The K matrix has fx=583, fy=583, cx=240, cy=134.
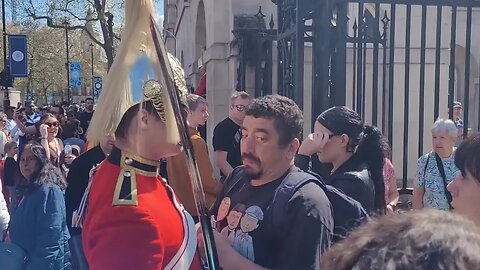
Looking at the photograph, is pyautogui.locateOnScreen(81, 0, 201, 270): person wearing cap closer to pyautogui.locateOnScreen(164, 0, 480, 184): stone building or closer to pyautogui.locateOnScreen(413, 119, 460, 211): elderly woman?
pyautogui.locateOnScreen(413, 119, 460, 211): elderly woman

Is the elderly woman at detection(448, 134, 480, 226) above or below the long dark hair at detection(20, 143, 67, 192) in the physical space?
above

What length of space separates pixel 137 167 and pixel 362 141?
1.80m

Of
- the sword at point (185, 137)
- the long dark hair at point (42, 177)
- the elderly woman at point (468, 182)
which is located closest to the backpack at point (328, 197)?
the sword at point (185, 137)

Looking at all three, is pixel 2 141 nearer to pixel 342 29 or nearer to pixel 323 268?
pixel 342 29

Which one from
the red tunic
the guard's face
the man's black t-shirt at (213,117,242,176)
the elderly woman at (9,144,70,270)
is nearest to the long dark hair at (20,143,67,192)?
the elderly woman at (9,144,70,270)

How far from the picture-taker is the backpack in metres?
Answer: 2.32

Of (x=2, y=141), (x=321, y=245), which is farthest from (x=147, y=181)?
(x=2, y=141)

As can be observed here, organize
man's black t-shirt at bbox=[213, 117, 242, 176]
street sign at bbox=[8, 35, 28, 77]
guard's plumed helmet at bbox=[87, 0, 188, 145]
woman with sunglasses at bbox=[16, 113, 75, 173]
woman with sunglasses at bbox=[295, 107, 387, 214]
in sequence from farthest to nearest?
street sign at bbox=[8, 35, 28, 77]
woman with sunglasses at bbox=[16, 113, 75, 173]
man's black t-shirt at bbox=[213, 117, 242, 176]
woman with sunglasses at bbox=[295, 107, 387, 214]
guard's plumed helmet at bbox=[87, 0, 188, 145]

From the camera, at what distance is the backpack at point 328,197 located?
2316 millimetres

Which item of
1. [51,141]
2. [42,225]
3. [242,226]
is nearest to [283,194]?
[242,226]

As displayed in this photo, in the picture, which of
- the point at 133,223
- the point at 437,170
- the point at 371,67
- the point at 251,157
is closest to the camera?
the point at 133,223

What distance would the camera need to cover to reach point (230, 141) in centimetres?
602

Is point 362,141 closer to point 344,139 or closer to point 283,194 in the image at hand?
point 344,139

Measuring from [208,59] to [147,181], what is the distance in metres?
7.58
